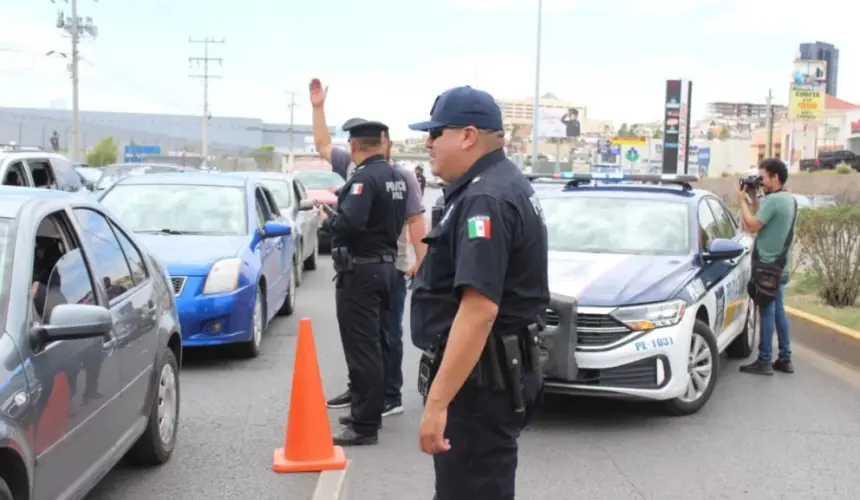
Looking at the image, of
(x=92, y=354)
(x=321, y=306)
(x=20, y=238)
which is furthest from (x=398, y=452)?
(x=321, y=306)

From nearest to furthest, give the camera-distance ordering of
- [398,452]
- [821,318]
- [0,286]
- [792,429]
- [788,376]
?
[0,286] → [398,452] → [792,429] → [788,376] → [821,318]

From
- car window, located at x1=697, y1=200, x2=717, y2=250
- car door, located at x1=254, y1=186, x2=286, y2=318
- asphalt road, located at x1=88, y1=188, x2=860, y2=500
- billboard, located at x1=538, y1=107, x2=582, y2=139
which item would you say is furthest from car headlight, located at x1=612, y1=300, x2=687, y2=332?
billboard, located at x1=538, y1=107, x2=582, y2=139

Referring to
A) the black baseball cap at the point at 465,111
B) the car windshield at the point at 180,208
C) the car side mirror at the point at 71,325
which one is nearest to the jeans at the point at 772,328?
the car windshield at the point at 180,208

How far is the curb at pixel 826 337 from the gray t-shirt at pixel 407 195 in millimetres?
4361

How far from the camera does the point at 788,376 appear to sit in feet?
25.9

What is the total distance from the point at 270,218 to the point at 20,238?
6501 mm

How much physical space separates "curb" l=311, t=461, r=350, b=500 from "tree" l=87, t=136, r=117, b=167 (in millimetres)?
81936

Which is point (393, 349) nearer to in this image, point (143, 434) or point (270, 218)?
point (143, 434)

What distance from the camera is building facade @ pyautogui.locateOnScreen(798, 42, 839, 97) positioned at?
150875mm

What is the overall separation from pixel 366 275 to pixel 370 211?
38cm

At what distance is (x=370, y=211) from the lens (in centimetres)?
571

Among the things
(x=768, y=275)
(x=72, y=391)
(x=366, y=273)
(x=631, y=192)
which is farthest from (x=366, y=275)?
(x=768, y=275)

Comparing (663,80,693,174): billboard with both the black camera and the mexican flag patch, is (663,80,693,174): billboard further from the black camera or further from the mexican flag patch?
the mexican flag patch

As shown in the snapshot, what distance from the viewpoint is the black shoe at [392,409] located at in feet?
21.2
